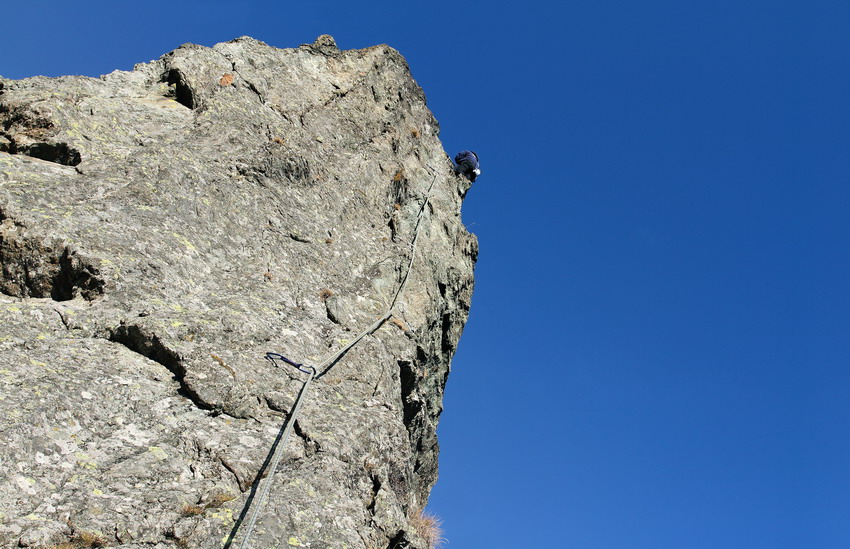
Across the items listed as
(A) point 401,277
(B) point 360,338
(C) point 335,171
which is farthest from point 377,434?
(C) point 335,171

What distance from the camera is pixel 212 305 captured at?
40.9ft

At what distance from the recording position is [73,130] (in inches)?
560

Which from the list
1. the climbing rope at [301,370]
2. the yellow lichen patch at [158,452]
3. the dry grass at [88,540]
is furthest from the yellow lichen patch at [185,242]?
the dry grass at [88,540]

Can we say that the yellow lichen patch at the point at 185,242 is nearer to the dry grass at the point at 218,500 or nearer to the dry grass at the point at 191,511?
the dry grass at the point at 218,500

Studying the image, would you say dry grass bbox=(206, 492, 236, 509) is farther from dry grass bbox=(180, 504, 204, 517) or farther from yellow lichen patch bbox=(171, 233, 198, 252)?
yellow lichen patch bbox=(171, 233, 198, 252)

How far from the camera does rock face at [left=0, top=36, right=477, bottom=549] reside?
9.23 metres

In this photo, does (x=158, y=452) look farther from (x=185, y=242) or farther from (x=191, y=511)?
(x=185, y=242)

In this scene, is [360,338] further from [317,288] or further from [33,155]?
[33,155]

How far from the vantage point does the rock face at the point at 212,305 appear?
30.3ft

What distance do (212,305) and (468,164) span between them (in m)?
13.0

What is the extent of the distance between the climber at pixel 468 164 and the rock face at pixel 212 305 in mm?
3424

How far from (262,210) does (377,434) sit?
594 cm

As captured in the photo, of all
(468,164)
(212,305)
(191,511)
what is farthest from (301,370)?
(468,164)

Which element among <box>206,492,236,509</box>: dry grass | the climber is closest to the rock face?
<box>206,492,236,509</box>: dry grass
